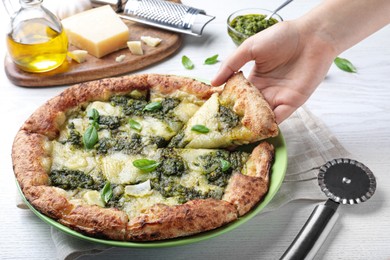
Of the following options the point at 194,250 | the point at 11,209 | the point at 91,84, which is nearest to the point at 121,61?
the point at 91,84

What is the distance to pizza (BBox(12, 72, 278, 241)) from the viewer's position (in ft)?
7.70

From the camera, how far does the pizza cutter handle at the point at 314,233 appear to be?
234 cm

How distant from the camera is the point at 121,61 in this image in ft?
12.6

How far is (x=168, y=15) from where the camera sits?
4176 mm

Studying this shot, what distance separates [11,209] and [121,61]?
4.75ft

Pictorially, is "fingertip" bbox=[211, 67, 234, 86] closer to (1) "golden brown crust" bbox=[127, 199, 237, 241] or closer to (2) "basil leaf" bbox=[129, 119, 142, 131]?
(2) "basil leaf" bbox=[129, 119, 142, 131]

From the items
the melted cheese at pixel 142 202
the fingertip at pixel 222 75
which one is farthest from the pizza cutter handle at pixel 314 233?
the fingertip at pixel 222 75

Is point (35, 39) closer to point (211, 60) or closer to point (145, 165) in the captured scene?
point (211, 60)

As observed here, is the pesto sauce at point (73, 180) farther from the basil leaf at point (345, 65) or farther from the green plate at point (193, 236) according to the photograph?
the basil leaf at point (345, 65)

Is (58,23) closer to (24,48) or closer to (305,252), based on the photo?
(24,48)

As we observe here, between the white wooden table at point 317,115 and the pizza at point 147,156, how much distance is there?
26 cm

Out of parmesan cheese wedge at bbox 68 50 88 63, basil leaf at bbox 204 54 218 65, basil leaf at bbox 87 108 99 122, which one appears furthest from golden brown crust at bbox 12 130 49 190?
basil leaf at bbox 204 54 218 65

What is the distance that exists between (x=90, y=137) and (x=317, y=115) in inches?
58.0

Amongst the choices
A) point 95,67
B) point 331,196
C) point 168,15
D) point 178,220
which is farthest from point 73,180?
point 168,15
